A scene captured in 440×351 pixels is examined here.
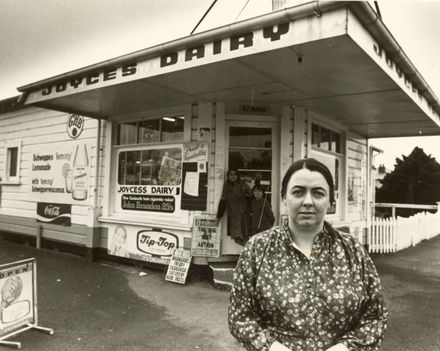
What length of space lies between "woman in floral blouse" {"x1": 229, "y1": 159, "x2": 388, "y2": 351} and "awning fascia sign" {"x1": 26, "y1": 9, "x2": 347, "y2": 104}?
253cm

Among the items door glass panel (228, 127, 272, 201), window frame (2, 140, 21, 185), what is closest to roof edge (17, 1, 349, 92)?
door glass panel (228, 127, 272, 201)

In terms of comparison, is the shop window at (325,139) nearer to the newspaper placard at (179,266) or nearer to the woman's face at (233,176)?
the woman's face at (233,176)

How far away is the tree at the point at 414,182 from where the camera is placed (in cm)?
2591

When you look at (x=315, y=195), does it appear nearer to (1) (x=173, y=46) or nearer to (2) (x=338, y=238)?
(2) (x=338, y=238)

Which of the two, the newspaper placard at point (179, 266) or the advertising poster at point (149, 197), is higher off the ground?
the advertising poster at point (149, 197)

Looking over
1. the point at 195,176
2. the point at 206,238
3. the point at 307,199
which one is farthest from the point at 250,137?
the point at 307,199

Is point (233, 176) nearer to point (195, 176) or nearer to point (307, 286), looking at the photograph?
point (195, 176)

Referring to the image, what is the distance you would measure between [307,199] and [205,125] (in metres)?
5.57

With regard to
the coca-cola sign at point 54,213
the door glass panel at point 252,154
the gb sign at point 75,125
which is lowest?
the coca-cola sign at point 54,213

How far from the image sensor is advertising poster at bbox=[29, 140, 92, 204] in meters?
9.52

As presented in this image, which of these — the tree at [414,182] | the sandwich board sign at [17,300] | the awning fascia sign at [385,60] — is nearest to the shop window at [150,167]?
the sandwich board sign at [17,300]

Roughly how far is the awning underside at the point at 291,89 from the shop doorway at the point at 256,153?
1.76 feet

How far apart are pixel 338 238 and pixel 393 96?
200 inches

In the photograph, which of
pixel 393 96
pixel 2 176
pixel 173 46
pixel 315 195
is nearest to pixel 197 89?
pixel 173 46
